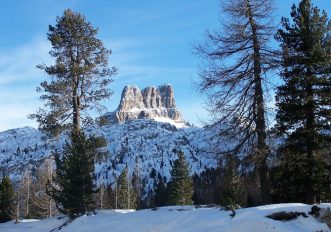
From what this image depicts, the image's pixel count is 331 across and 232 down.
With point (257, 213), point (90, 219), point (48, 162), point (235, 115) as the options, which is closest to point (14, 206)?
point (48, 162)

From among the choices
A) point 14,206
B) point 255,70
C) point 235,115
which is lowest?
point 14,206

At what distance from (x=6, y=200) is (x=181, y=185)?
23.0 m

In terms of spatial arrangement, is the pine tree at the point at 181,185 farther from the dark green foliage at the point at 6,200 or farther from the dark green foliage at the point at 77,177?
the dark green foliage at the point at 77,177

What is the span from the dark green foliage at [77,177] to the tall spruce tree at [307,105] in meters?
10.6

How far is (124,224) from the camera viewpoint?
1617cm

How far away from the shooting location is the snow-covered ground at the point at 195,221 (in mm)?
13289

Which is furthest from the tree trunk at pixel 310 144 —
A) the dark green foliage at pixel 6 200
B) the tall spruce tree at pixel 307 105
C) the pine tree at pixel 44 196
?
the dark green foliage at pixel 6 200

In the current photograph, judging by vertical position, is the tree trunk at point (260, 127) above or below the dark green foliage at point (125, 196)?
above

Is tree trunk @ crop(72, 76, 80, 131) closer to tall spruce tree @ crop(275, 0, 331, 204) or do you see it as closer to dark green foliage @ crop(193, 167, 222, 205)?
dark green foliage @ crop(193, 167, 222, 205)

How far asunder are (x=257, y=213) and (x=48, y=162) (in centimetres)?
3791

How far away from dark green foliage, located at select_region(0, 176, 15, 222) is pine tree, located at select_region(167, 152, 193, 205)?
21.0m

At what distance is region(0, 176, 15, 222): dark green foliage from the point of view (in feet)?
150

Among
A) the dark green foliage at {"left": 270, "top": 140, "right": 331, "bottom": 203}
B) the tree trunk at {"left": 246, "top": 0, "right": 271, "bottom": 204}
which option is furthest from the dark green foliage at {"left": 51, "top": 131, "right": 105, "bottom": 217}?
the tree trunk at {"left": 246, "top": 0, "right": 271, "bottom": 204}

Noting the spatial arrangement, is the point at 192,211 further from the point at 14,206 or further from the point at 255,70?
the point at 14,206
